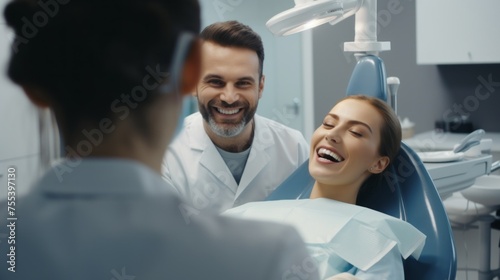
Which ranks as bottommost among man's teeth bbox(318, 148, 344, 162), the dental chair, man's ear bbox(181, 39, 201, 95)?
the dental chair

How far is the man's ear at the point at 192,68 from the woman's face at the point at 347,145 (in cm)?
97

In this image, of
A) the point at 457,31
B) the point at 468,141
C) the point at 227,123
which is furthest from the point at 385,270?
the point at 457,31

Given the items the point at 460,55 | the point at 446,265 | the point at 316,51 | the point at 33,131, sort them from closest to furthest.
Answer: the point at 33,131
the point at 446,265
the point at 460,55
the point at 316,51

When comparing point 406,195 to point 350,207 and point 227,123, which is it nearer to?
point 350,207

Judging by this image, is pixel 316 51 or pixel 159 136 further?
pixel 316 51

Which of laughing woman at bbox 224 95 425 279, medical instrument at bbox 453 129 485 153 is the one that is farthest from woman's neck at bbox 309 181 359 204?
medical instrument at bbox 453 129 485 153

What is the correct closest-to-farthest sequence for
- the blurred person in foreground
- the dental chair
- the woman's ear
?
1. the blurred person in foreground
2. the dental chair
3. the woman's ear

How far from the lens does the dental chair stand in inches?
48.5

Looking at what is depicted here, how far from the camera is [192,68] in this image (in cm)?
36

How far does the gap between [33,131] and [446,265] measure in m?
1.03

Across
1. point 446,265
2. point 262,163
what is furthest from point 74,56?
point 262,163

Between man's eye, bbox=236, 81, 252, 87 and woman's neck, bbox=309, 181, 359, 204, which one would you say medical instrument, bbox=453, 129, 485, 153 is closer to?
woman's neck, bbox=309, 181, 359, 204

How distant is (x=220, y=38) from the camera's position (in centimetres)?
146

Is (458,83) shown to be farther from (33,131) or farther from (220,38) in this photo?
(33,131)
